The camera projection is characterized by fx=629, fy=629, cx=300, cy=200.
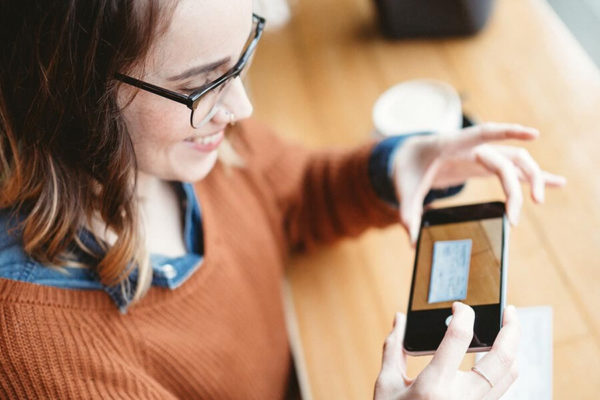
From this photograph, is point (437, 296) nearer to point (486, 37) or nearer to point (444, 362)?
point (444, 362)

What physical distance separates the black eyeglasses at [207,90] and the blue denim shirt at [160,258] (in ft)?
0.60

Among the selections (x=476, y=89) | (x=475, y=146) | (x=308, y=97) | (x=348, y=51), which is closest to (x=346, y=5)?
(x=348, y=51)

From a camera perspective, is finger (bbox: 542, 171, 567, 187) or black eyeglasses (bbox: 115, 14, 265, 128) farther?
finger (bbox: 542, 171, 567, 187)

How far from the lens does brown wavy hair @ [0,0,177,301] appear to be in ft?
1.65

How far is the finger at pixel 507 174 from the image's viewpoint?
2.28 feet

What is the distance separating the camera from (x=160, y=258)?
73 centimetres

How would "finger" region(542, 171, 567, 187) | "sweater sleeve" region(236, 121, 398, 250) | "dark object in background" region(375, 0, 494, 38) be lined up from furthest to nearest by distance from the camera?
"dark object in background" region(375, 0, 494, 38) → "sweater sleeve" region(236, 121, 398, 250) → "finger" region(542, 171, 567, 187)

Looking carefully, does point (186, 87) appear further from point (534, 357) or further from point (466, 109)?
point (466, 109)

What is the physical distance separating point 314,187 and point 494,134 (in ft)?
0.98

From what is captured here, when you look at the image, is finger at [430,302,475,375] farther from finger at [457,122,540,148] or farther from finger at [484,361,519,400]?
finger at [457,122,540,148]

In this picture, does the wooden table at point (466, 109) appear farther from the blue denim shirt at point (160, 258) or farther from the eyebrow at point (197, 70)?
the eyebrow at point (197, 70)

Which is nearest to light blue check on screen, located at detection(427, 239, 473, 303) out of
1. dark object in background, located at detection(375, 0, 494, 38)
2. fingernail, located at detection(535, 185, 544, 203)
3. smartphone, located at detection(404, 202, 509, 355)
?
smartphone, located at detection(404, 202, 509, 355)

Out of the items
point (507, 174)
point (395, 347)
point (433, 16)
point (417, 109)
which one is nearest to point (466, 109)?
point (417, 109)

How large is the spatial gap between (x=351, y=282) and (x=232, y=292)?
169 mm
